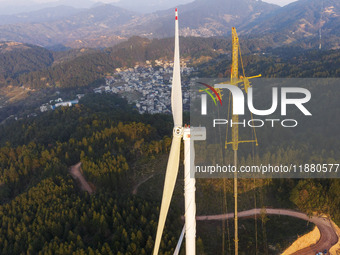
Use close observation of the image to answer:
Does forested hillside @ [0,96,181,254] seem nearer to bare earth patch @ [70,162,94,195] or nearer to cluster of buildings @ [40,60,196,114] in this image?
bare earth patch @ [70,162,94,195]

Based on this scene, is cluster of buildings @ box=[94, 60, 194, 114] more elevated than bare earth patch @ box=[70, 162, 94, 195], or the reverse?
cluster of buildings @ box=[94, 60, 194, 114]

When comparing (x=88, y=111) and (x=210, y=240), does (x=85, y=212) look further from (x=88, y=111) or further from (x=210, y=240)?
(x=88, y=111)

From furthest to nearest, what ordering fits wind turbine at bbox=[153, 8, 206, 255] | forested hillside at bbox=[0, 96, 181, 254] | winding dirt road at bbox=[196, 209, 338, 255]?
winding dirt road at bbox=[196, 209, 338, 255], forested hillside at bbox=[0, 96, 181, 254], wind turbine at bbox=[153, 8, 206, 255]

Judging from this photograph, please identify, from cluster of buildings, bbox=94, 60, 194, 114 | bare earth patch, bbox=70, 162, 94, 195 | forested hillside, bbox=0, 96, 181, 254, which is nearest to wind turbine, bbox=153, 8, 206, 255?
forested hillside, bbox=0, 96, 181, 254

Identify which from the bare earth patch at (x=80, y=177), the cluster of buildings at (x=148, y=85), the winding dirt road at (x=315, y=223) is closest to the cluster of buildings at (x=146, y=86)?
the cluster of buildings at (x=148, y=85)

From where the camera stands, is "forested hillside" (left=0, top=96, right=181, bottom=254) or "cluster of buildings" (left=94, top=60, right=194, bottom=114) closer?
"forested hillside" (left=0, top=96, right=181, bottom=254)

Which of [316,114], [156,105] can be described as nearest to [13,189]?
[316,114]
